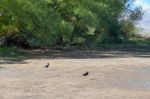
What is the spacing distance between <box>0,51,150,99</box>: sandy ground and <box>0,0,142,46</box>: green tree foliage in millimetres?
5877

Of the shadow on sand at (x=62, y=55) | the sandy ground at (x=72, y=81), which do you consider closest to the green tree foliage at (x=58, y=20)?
the shadow on sand at (x=62, y=55)

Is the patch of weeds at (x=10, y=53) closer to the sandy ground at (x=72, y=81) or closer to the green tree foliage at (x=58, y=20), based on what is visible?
the green tree foliage at (x=58, y=20)

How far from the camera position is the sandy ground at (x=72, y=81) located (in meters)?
14.0

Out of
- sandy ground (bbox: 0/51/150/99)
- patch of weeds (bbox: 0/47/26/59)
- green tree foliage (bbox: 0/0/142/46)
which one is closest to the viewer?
sandy ground (bbox: 0/51/150/99)

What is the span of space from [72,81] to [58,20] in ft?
49.5

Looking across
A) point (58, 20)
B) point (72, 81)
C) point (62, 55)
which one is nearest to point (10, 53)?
point (62, 55)

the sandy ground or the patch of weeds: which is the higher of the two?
the sandy ground

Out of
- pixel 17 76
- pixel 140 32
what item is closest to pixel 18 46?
pixel 17 76

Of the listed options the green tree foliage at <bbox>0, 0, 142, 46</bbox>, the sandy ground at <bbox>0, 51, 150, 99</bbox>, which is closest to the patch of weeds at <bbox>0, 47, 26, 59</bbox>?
the green tree foliage at <bbox>0, 0, 142, 46</bbox>

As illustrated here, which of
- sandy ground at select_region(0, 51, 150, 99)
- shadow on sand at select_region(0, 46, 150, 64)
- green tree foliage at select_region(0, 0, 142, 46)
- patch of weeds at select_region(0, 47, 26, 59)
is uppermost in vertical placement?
green tree foliage at select_region(0, 0, 142, 46)

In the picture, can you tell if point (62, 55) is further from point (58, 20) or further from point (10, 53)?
point (10, 53)

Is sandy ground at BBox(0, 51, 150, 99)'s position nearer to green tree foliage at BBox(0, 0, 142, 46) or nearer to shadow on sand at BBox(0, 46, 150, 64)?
shadow on sand at BBox(0, 46, 150, 64)

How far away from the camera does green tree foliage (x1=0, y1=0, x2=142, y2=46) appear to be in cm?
2925

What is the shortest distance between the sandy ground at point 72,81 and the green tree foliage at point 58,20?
19.3 feet
